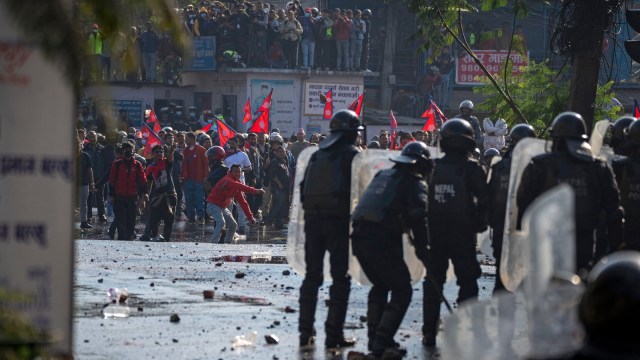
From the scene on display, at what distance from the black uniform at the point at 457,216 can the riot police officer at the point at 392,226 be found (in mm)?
498

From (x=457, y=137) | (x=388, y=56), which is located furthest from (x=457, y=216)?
(x=388, y=56)

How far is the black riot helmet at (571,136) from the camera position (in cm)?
944

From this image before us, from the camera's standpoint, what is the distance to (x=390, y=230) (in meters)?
8.99

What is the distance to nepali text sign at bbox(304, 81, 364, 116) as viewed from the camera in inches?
1483

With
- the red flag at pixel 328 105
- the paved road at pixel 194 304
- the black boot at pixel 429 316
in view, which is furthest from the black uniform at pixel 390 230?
the red flag at pixel 328 105

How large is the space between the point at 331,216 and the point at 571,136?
5.84 feet

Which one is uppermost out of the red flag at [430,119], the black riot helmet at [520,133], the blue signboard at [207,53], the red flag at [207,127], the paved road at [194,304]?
the blue signboard at [207,53]

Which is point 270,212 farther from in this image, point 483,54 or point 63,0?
point 63,0

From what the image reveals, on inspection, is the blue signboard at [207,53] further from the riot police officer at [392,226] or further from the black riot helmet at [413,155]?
the riot police officer at [392,226]

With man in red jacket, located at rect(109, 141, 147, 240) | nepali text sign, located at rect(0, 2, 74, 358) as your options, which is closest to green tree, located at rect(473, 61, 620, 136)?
man in red jacket, located at rect(109, 141, 147, 240)

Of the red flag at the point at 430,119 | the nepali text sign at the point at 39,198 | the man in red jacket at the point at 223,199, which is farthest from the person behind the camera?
the red flag at the point at 430,119

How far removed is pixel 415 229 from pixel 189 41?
632 centimetres

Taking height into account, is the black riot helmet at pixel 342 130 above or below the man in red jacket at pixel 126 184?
above

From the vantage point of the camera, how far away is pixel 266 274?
15.6m
